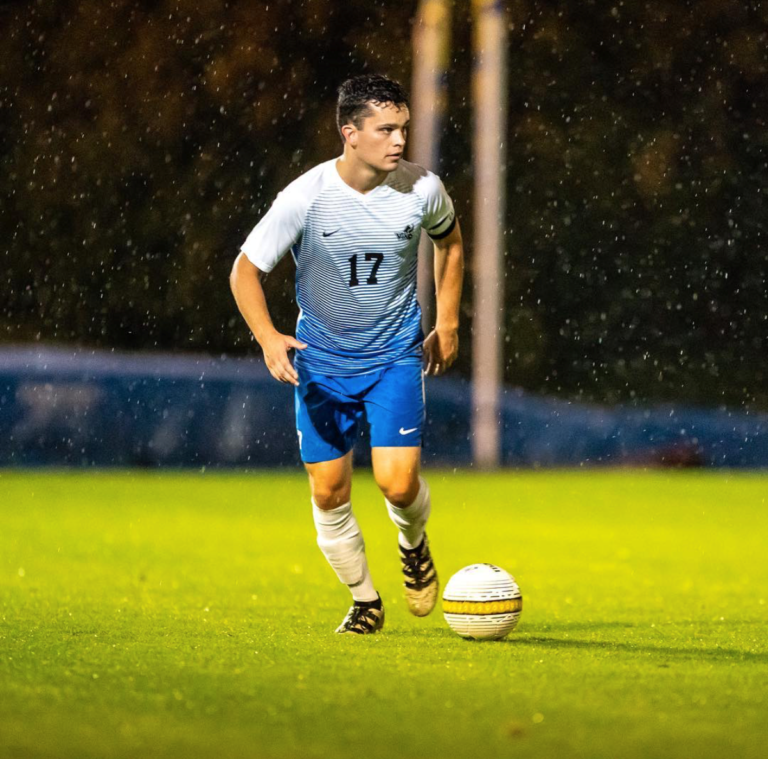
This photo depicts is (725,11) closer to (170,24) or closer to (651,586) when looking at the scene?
(170,24)

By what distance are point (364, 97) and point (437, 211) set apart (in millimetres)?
621

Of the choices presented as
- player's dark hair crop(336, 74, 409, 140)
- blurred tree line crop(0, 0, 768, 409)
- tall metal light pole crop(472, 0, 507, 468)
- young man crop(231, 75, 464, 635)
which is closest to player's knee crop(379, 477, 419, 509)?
young man crop(231, 75, 464, 635)

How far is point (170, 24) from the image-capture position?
3192 centimetres

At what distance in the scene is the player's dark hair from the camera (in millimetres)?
7008

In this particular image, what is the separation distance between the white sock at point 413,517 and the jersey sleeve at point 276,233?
116 cm

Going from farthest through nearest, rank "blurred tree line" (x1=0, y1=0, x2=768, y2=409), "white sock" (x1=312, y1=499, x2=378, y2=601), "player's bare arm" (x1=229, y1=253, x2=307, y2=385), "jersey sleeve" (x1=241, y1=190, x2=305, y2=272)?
"blurred tree line" (x1=0, y1=0, x2=768, y2=409) → "white sock" (x1=312, y1=499, x2=378, y2=601) → "jersey sleeve" (x1=241, y1=190, x2=305, y2=272) → "player's bare arm" (x1=229, y1=253, x2=307, y2=385)

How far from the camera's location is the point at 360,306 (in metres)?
7.33

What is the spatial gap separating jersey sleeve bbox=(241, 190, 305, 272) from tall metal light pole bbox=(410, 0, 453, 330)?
18.1 m

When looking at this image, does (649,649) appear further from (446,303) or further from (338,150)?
(338,150)

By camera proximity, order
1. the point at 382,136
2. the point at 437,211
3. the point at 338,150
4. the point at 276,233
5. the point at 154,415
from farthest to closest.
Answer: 1. the point at 338,150
2. the point at 154,415
3. the point at 437,211
4. the point at 276,233
5. the point at 382,136

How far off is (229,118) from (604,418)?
10.4 m

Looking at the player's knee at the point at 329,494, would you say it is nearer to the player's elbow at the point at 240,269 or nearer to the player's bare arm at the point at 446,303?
the player's bare arm at the point at 446,303

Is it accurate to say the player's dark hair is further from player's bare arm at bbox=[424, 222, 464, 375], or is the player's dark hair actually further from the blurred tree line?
the blurred tree line

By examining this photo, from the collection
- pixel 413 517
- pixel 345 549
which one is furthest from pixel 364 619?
pixel 413 517
